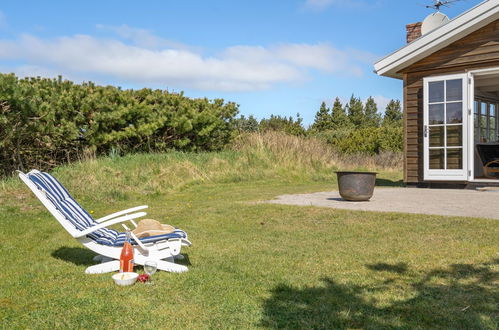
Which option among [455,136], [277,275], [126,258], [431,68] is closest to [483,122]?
[455,136]

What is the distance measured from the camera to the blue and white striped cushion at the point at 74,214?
4.50 meters

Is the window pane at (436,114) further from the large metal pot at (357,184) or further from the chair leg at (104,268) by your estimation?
the chair leg at (104,268)

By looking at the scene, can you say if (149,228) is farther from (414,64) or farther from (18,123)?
(414,64)

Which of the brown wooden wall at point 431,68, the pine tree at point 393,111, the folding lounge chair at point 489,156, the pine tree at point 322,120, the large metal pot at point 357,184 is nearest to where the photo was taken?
the large metal pot at point 357,184

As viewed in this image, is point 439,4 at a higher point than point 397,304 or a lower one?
higher

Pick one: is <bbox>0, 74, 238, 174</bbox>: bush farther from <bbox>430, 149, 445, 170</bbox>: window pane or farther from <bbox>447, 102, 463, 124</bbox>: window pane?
A: <bbox>447, 102, 463, 124</bbox>: window pane

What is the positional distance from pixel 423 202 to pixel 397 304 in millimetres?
5430

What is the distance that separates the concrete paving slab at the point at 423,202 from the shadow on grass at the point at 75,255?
3.91 metres

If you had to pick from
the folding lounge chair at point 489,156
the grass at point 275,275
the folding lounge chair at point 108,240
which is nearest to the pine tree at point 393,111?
the folding lounge chair at point 489,156

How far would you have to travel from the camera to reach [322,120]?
35906 mm

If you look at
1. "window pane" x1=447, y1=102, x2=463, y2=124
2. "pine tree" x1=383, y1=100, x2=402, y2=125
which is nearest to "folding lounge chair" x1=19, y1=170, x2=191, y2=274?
A: "window pane" x1=447, y1=102, x2=463, y2=124

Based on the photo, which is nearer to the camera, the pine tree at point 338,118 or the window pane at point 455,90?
the window pane at point 455,90

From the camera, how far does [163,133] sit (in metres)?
16.4

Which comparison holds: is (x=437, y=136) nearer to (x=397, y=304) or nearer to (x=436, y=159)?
(x=436, y=159)
